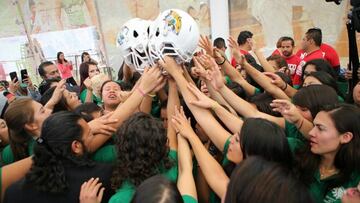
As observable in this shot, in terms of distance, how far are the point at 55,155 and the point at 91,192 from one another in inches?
9.2

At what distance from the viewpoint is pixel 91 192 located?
1.23 meters

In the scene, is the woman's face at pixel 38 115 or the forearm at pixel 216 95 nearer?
the woman's face at pixel 38 115

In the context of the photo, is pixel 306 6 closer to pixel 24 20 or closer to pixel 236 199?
pixel 236 199

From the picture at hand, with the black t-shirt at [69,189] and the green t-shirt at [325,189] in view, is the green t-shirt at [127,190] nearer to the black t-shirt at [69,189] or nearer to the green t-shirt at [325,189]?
the black t-shirt at [69,189]

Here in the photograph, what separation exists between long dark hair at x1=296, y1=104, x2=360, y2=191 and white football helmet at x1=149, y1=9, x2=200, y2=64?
0.75 meters

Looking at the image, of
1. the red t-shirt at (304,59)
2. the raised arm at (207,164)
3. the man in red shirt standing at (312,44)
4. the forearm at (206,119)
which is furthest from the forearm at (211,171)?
the man in red shirt standing at (312,44)

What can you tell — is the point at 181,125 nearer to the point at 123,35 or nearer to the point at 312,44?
the point at 123,35

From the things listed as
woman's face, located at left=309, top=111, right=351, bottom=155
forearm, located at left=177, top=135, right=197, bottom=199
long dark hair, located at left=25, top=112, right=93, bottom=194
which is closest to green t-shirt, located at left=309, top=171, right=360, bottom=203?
woman's face, located at left=309, top=111, right=351, bottom=155

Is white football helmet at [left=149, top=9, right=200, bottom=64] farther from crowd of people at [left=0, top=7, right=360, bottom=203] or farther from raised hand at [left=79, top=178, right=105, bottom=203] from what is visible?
raised hand at [left=79, top=178, right=105, bottom=203]

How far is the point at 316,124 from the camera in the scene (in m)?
1.45

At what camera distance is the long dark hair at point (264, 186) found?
2.46 feet

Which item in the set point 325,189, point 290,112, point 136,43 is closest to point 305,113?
point 290,112

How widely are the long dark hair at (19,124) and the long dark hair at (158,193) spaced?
1.07 metres

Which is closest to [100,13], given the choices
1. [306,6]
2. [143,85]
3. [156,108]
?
[306,6]
